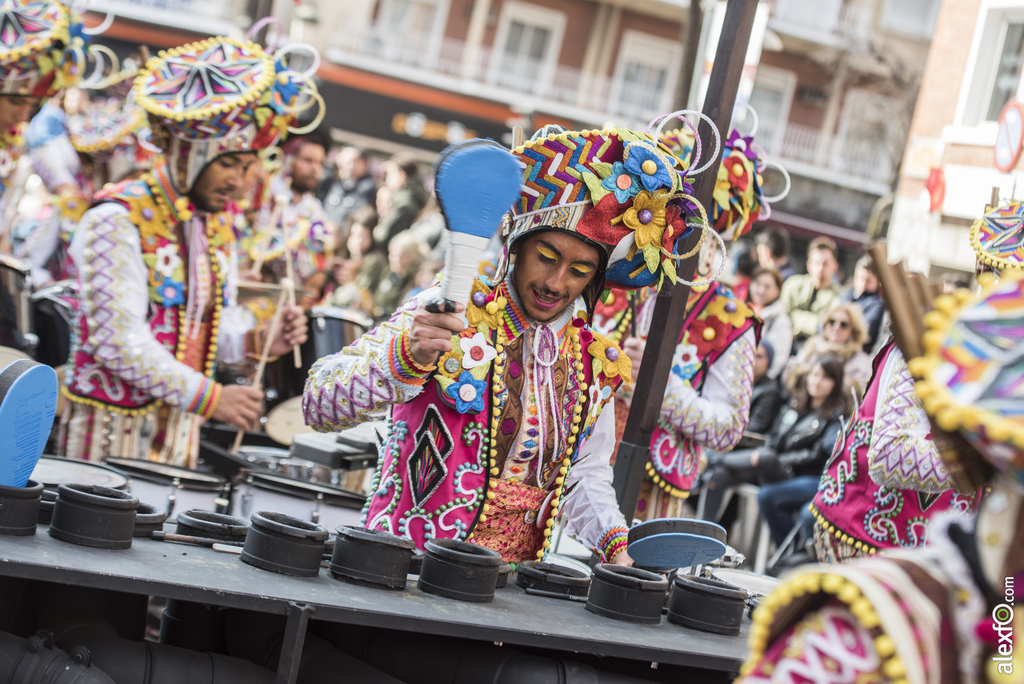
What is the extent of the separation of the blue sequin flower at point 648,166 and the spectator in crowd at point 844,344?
4.25 metres

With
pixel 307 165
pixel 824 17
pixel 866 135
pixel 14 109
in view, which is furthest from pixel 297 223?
pixel 824 17

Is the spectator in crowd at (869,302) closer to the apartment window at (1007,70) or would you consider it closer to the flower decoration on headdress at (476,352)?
the flower decoration on headdress at (476,352)

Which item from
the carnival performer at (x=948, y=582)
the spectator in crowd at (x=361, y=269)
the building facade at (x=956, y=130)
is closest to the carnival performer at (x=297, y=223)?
the spectator in crowd at (x=361, y=269)

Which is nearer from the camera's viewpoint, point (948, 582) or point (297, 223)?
point (948, 582)

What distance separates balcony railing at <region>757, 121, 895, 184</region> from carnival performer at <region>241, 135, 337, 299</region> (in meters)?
17.8

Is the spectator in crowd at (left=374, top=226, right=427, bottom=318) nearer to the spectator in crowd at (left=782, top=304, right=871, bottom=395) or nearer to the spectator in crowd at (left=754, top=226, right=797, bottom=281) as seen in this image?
the spectator in crowd at (left=754, top=226, right=797, bottom=281)

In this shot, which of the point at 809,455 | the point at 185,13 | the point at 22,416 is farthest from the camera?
the point at 185,13

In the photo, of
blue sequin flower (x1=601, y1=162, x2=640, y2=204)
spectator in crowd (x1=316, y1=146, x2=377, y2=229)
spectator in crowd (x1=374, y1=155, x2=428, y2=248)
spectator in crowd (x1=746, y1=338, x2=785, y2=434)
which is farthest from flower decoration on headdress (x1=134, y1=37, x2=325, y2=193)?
spectator in crowd (x1=316, y1=146, x2=377, y2=229)

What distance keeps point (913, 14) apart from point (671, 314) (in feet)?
78.7

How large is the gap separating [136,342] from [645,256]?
186 cm

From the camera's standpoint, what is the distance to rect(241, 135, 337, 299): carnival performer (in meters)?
7.16

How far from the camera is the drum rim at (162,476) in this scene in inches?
128

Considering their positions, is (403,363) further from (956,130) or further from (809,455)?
(956,130)

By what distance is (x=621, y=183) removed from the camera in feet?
8.83
